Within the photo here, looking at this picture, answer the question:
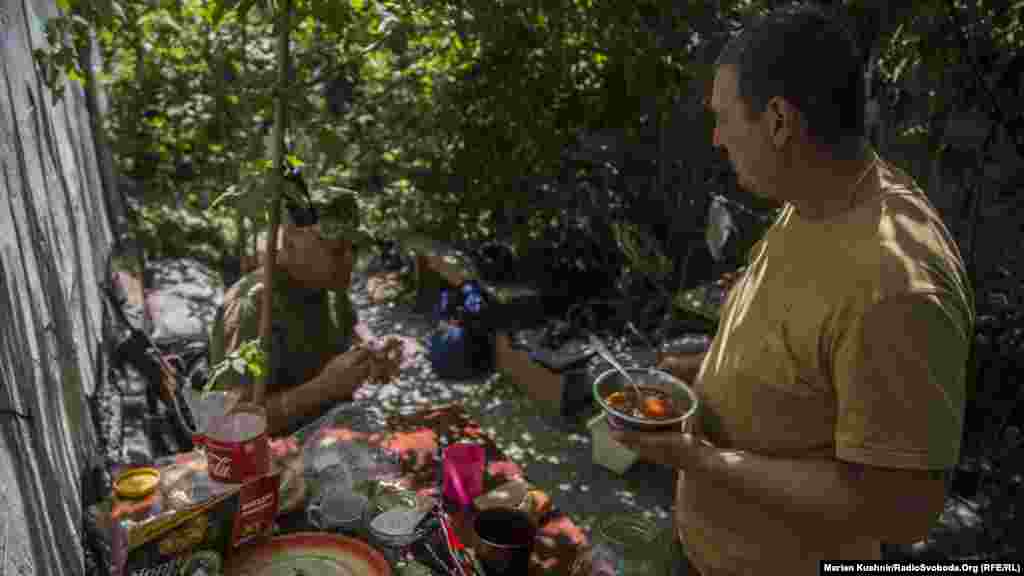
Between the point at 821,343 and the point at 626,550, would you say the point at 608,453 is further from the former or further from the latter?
the point at 821,343

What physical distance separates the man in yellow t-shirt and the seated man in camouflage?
146 centimetres

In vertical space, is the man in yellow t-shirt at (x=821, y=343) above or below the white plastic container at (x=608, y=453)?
above

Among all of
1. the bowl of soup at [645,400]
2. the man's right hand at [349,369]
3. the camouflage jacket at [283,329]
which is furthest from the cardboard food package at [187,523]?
the bowl of soup at [645,400]

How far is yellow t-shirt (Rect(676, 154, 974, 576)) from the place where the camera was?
1.50m

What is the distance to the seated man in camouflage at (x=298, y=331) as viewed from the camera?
287 cm

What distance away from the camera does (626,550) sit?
2082 millimetres

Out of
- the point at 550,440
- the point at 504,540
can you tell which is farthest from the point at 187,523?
the point at 550,440

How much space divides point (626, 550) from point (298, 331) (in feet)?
5.71

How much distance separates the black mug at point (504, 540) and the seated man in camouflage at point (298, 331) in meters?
1.12

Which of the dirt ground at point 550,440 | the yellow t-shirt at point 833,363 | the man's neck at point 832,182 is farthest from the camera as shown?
the dirt ground at point 550,440

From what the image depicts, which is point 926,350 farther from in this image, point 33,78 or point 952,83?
point 33,78

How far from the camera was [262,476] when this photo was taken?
2037mm

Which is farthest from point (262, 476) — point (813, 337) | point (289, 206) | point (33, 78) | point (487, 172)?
point (487, 172)

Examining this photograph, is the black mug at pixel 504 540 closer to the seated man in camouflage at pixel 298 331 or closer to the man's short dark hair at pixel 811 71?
the seated man in camouflage at pixel 298 331
